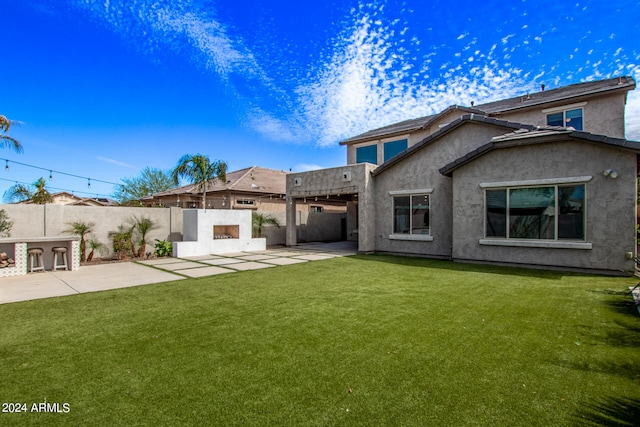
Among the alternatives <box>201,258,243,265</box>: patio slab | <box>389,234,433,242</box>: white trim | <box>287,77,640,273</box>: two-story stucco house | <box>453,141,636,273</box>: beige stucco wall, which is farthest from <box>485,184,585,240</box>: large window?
<box>201,258,243,265</box>: patio slab

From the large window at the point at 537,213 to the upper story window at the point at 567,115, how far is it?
28.7ft

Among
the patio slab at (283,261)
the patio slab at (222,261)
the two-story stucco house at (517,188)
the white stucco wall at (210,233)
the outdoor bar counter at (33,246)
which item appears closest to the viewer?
the two-story stucco house at (517,188)

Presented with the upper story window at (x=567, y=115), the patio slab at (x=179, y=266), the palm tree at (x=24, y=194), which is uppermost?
the upper story window at (x=567, y=115)

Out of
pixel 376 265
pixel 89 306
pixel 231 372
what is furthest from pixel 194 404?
pixel 376 265

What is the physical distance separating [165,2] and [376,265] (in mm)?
12237

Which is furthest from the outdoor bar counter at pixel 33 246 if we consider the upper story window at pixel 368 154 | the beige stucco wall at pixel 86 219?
the upper story window at pixel 368 154

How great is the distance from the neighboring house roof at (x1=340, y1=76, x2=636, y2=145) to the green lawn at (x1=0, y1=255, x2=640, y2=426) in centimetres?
1304

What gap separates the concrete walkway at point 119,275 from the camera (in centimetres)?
789

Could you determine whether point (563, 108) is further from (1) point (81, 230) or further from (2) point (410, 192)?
(1) point (81, 230)

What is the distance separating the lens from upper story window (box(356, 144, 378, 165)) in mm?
22156

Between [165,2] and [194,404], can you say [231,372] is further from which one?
[165,2]

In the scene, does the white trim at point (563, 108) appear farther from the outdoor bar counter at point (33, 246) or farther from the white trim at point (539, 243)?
the outdoor bar counter at point (33, 246)

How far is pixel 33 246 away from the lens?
11.4 metres

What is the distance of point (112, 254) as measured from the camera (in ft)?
46.2
